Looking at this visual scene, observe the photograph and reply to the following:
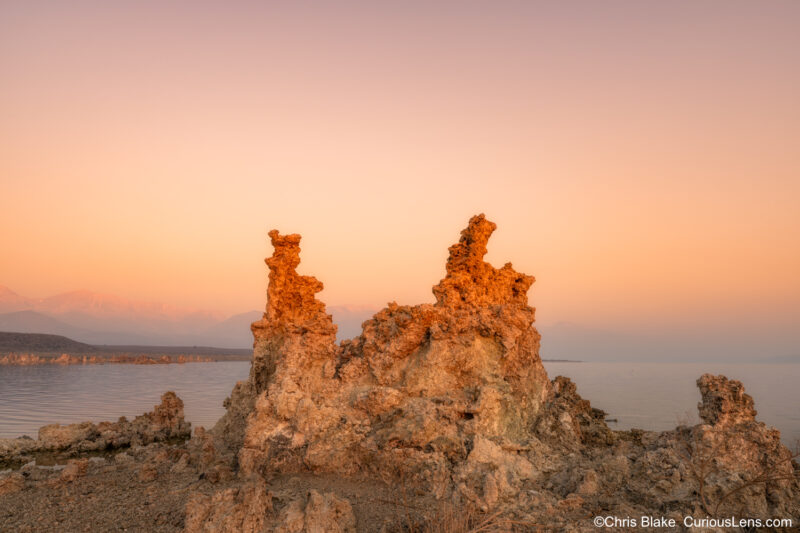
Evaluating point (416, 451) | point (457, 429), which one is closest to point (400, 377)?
point (457, 429)

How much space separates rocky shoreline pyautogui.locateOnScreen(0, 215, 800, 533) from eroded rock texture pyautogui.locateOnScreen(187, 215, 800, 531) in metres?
0.03

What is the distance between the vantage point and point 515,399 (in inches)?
450

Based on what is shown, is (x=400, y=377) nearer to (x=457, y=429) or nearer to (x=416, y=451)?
(x=457, y=429)

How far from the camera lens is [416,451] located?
9539 mm

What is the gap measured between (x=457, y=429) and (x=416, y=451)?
106cm

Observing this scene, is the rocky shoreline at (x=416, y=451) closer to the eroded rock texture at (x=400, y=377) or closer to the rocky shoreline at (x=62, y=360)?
the eroded rock texture at (x=400, y=377)

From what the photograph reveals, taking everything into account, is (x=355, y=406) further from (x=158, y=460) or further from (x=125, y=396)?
(x=125, y=396)

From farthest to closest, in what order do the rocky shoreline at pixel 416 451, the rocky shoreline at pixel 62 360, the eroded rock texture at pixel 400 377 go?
the rocky shoreline at pixel 62 360 < the eroded rock texture at pixel 400 377 < the rocky shoreline at pixel 416 451

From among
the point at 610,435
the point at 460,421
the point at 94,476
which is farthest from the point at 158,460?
the point at 610,435

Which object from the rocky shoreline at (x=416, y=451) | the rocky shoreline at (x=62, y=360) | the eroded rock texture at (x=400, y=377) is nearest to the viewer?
the rocky shoreline at (x=416, y=451)

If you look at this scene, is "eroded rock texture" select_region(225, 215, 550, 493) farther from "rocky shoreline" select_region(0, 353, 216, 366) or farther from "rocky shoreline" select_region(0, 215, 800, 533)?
"rocky shoreline" select_region(0, 353, 216, 366)

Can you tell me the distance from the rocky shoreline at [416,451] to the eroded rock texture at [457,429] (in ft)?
0.11

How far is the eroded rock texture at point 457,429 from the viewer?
7285 millimetres

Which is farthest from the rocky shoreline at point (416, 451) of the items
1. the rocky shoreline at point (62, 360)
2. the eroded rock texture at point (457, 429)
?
the rocky shoreline at point (62, 360)
